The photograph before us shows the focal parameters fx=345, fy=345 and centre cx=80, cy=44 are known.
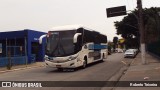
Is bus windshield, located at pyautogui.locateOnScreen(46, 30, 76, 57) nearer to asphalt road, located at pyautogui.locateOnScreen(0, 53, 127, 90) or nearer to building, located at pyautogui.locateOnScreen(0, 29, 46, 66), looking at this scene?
asphalt road, located at pyautogui.locateOnScreen(0, 53, 127, 90)


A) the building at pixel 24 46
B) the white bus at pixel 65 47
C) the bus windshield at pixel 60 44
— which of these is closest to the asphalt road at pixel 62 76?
the white bus at pixel 65 47

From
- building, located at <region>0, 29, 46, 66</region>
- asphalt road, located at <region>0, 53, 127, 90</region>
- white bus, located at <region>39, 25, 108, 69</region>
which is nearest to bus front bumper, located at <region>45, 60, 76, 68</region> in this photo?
white bus, located at <region>39, 25, 108, 69</region>

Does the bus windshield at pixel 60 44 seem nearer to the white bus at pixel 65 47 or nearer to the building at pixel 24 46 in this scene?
the white bus at pixel 65 47

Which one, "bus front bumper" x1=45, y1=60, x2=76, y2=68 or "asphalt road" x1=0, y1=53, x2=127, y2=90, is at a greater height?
"bus front bumper" x1=45, y1=60, x2=76, y2=68

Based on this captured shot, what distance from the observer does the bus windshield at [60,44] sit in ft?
79.8

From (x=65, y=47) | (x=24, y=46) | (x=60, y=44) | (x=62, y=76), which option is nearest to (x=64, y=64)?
(x=65, y=47)

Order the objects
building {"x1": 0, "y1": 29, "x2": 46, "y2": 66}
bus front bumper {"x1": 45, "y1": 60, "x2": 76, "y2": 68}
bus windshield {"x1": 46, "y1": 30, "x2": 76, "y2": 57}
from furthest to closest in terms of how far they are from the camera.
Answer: building {"x1": 0, "y1": 29, "x2": 46, "y2": 66} < bus windshield {"x1": 46, "y1": 30, "x2": 76, "y2": 57} < bus front bumper {"x1": 45, "y1": 60, "x2": 76, "y2": 68}

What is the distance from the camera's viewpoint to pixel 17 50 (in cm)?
4219

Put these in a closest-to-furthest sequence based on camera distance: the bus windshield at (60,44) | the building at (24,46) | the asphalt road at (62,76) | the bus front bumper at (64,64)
Result: the asphalt road at (62,76) < the bus front bumper at (64,64) < the bus windshield at (60,44) < the building at (24,46)

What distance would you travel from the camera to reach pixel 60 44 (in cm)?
2450

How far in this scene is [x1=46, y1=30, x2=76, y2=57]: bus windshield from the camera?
24.3 m

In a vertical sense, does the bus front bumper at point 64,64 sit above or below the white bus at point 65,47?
below

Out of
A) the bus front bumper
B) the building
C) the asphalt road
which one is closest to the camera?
the asphalt road

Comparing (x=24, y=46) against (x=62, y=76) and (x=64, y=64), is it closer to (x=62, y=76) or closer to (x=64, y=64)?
(x=64, y=64)
